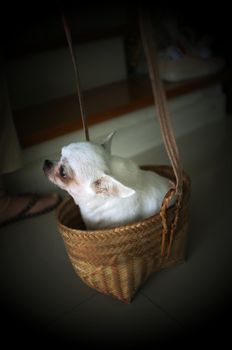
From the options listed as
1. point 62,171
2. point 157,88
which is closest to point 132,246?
point 62,171

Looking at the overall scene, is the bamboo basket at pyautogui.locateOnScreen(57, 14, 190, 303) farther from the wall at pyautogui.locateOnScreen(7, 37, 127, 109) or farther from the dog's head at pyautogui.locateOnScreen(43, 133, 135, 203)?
the wall at pyautogui.locateOnScreen(7, 37, 127, 109)

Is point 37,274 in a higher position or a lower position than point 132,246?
lower

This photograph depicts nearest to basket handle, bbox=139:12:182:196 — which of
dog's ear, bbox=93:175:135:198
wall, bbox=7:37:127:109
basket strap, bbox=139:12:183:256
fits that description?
basket strap, bbox=139:12:183:256

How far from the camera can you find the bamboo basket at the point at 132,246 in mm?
740

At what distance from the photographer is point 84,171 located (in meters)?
0.84

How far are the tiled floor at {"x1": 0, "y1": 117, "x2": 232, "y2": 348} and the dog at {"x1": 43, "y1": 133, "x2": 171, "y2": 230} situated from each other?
218mm

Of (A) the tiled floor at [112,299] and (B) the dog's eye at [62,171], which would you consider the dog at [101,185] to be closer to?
(B) the dog's eye at [62,171]

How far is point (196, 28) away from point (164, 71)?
38 centimetres

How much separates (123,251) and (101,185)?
0.18 meters

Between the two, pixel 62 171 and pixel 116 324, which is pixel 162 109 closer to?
pixel 62 171

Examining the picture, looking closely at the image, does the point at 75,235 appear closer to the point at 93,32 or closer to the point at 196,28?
the point at 93,32

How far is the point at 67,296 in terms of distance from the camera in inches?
36.2

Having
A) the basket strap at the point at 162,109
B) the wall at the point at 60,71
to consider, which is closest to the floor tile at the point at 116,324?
the basket strap at the point at 162,109

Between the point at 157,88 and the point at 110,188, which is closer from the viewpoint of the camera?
the point at 157,88
